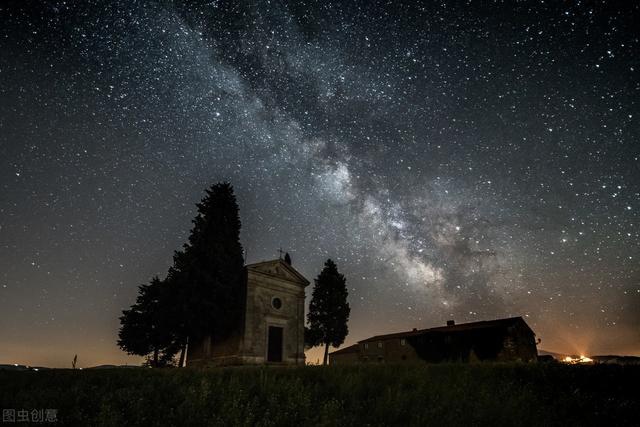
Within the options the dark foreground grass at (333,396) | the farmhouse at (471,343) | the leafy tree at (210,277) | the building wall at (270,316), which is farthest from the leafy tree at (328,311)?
the dark foreground grass at (333,396)

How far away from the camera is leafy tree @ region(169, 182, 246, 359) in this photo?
2544 cm

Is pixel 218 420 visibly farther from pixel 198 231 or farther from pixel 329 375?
pixel 198 231

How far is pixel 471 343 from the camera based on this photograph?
44.2 m

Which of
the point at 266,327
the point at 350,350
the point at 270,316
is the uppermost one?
the point at 270,316

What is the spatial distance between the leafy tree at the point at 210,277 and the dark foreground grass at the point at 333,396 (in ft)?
46.4

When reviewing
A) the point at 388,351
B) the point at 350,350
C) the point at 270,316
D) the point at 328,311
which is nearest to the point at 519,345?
the point at 388,351

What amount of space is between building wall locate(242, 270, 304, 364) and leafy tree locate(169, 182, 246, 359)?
95 cm

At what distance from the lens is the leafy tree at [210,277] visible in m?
25.4

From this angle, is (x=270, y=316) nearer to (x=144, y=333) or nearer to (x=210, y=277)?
(x=210, y=277)

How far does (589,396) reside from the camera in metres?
11.5

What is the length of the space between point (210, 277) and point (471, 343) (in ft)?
114

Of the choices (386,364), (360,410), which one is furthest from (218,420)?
(386,364)

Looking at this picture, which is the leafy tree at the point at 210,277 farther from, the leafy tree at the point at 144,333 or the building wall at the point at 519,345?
the building wall at the point at 519,345

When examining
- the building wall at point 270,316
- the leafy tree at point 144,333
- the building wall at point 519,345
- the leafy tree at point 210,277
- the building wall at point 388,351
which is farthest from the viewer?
the building wall at point 388,351
